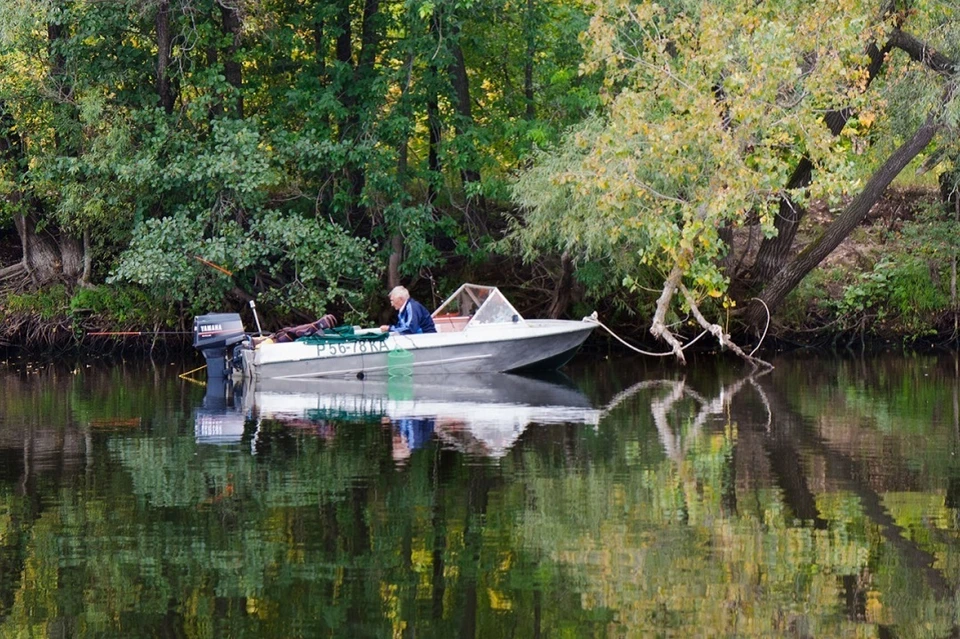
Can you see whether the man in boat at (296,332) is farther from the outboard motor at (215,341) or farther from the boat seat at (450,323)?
the boat seat at (450,323)

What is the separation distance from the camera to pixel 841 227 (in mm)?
22094

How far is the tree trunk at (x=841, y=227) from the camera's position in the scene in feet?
68.7

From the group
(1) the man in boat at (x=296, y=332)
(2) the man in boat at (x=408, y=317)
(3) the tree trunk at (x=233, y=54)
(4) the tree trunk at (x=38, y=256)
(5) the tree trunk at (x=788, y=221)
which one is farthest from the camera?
(4) the tree trunk at (x=38, y=256)

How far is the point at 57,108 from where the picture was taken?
23297 mm

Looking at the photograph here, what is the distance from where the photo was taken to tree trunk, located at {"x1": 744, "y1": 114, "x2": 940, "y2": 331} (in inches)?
824

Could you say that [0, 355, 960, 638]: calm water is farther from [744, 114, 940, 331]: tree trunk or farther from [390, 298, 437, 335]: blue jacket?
[744, 114, 940, 331]: tree trunk

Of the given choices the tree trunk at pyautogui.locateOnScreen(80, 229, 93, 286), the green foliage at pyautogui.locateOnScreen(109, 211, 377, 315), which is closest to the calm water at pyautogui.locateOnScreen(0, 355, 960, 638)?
the green foliage at pyautogui.locateOnScreen(109, 211, 377, 315)

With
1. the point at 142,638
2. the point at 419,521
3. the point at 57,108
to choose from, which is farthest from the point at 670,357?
the point at 142,638

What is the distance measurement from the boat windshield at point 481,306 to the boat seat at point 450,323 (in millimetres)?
101

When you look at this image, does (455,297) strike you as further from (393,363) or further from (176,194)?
(176,194)

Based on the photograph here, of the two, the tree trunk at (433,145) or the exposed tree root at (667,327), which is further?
the tree trunk at (433,145)

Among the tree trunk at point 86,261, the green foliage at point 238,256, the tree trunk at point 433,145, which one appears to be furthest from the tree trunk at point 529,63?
the tree trunk at point 86,261

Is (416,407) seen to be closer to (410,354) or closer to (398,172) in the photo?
(410,354)

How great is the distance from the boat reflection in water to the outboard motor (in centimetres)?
57
